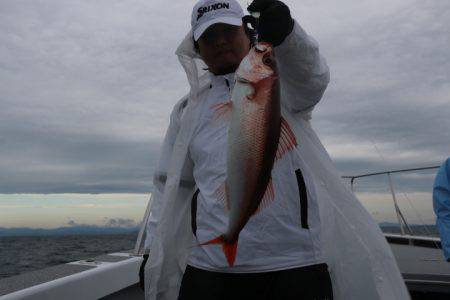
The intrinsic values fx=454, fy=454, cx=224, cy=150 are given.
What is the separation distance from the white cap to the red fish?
608 mm

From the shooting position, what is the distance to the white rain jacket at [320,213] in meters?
2.42

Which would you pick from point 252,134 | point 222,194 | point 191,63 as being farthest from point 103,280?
point 252,134

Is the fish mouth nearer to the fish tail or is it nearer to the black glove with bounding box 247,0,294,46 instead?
the black glove with bounding box 247,0,294,46

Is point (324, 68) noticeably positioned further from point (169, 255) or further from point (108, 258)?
point (108, 258)

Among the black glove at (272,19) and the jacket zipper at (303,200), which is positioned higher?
the black glove at (272,19)

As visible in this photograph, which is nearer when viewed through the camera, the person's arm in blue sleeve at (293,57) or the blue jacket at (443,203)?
the person's arm in blue sleeve at (293,57)

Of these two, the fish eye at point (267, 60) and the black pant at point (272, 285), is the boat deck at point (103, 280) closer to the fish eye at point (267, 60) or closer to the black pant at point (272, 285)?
the black pant at point (272, 285)

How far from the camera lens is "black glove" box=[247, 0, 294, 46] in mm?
2092

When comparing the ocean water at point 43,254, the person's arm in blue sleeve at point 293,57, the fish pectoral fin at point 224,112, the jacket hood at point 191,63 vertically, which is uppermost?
the jacket hood at point 191,63

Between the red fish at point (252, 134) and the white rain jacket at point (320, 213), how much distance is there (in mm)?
348

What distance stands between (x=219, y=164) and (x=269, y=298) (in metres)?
0.76

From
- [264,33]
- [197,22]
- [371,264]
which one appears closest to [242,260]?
[371,264]

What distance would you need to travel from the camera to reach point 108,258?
455 cm

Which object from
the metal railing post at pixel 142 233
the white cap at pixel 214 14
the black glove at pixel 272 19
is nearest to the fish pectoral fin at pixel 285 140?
the black glove at pixel 272 19
